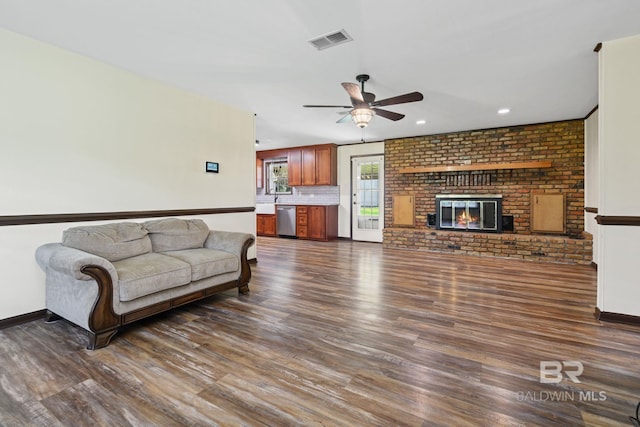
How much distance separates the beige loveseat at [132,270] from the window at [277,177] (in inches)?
201

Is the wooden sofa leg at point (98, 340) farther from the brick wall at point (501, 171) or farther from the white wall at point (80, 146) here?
the brick wall at point (501, 171)

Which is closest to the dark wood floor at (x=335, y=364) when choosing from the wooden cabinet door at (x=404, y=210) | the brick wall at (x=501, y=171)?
the brick wall at (x=501, y=171)

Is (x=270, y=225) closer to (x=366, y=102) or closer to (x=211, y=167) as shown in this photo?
(x=211, y=167)

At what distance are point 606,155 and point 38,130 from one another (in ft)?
16.4

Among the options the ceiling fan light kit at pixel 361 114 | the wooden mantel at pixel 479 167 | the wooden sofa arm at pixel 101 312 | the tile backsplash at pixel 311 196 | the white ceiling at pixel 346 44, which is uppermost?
the white ceiling at pixel 346 44

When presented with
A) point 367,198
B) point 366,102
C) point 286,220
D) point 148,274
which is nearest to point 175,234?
point 148,274

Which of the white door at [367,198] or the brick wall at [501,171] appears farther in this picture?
the white door at [367,198]

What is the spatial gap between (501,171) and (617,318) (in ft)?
12.5

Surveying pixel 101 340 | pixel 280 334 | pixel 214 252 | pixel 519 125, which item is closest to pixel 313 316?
pixel 280 334

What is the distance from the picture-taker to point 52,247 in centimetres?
256

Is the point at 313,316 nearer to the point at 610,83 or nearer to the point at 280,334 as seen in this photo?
the point at 280,334

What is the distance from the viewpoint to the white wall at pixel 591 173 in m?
4.59

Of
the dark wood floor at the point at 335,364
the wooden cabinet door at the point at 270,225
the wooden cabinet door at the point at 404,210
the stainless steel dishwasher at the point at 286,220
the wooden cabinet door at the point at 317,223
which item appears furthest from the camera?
the wooden cabinet door at the point at 270,225

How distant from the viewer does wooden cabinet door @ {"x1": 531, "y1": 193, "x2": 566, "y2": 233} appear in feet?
17.9
